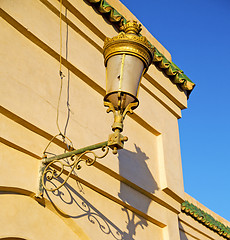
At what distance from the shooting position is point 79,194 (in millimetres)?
4520

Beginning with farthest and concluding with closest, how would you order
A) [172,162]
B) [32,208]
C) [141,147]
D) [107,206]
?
[172,162] < [141,147] < [107,206] < [32,208]

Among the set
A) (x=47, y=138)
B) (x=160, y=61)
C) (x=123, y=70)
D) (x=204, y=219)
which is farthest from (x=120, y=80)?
(x=204, y=219)

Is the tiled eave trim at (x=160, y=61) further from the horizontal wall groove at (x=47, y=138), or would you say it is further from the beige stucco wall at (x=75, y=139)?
the horizontal wall groove at (x=47, y=138)

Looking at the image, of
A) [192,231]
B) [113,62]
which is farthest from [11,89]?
[192,231]

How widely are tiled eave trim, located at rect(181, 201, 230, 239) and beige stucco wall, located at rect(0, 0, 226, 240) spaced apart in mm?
1124

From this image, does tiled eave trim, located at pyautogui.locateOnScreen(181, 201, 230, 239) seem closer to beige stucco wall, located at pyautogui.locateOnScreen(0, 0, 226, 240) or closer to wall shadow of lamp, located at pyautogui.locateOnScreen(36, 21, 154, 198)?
beige stucco wall, located at pyautogui.locateOnScreen(0, 0, 226, 240)

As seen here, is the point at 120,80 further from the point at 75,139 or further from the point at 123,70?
the point at 75,139

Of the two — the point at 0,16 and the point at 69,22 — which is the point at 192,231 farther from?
the point at 0,16

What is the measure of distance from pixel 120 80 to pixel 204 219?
15.6 feet

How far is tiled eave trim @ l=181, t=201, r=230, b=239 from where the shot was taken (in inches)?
292

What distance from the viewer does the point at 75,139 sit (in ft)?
15.6

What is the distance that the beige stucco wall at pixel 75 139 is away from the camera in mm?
4027

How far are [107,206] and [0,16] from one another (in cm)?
224

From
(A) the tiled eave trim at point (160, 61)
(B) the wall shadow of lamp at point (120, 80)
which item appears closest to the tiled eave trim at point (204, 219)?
(A) the tiled eave trim at point (160, 61)
